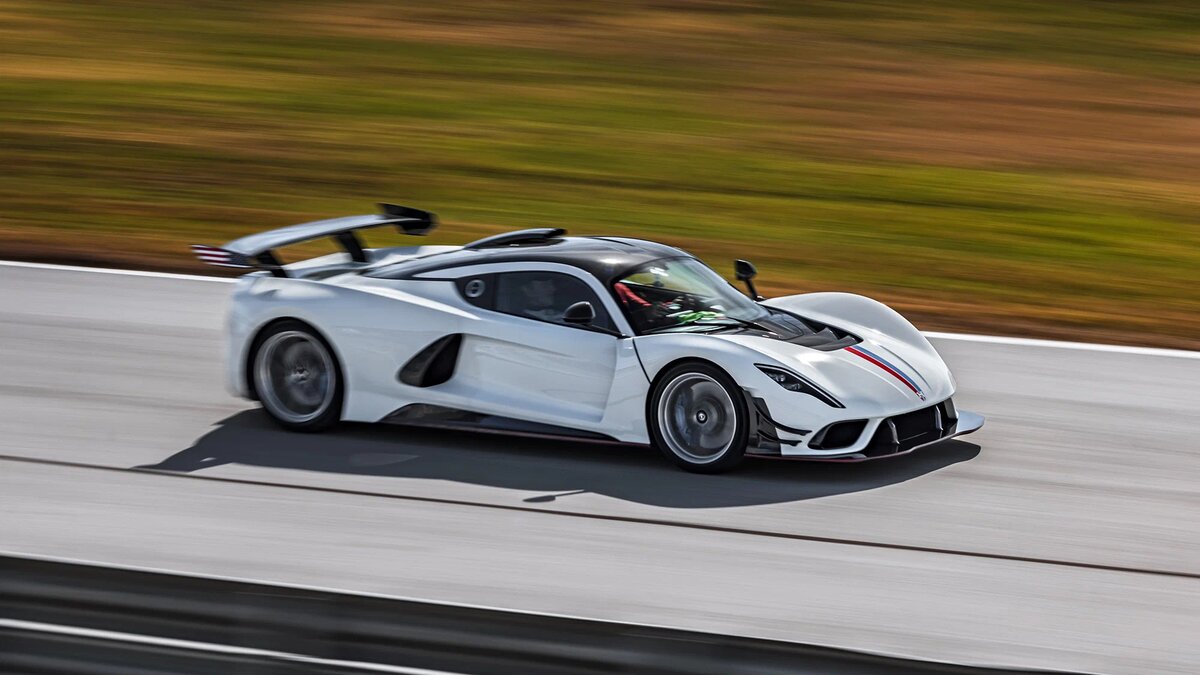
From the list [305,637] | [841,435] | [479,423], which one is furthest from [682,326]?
[305,637]

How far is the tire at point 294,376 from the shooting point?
25.3 feet

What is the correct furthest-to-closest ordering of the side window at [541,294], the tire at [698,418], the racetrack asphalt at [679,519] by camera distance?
the side window at [541,294] < the tire at [698,418] < the racetrack asphalt at [679,519]

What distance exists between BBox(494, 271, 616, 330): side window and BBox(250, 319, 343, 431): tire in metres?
1.02

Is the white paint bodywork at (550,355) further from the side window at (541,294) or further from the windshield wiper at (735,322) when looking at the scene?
the windshield wiper at (735,322)

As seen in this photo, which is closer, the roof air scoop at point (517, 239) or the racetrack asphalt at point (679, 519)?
the racetrack asphalt at point (679, 519)

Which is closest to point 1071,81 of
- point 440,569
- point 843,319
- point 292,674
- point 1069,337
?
point 1069,337

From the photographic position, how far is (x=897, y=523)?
255 inches

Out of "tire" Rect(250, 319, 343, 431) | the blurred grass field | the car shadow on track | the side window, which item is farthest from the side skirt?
the blurred grass field

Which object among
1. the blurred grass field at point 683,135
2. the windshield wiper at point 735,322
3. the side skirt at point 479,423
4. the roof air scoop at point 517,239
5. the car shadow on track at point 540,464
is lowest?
the car shadow on track at point 540,464

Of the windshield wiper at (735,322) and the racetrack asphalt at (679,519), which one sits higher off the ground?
the windshield wiper at (735,322)

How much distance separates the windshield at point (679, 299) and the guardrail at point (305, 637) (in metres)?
2.90

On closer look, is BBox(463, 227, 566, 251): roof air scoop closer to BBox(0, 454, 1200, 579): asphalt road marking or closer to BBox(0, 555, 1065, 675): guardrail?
BBox(0, 454, 1200, 579): asphalt road marking

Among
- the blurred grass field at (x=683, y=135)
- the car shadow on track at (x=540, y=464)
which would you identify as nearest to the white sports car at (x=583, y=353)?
the car shadow on track at (x=540, y=464)

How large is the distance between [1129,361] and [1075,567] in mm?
3969
